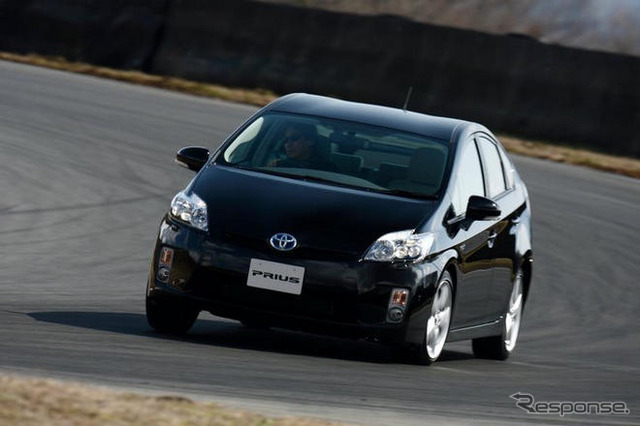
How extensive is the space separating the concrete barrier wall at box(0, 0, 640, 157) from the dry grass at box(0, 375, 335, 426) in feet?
54.2

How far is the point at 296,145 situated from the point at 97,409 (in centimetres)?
381

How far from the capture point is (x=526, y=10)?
30875 mm

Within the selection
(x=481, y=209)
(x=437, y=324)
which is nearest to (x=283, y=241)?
(x=437, y=324)

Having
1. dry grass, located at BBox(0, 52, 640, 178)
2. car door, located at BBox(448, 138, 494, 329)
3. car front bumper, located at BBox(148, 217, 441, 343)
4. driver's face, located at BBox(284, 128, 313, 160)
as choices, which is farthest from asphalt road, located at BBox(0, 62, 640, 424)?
driver's face, located at BBox(284, 128, 313, 160)

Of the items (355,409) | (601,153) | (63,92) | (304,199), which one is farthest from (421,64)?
(355,409)

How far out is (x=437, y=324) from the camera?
28.0ft

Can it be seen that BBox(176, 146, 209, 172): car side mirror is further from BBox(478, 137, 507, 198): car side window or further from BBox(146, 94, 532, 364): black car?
BBox(478, 137, 507, 198): car side window

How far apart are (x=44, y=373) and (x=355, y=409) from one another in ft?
4.31

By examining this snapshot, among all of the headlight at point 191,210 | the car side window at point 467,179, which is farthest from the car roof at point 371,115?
the headlight at point 191,210

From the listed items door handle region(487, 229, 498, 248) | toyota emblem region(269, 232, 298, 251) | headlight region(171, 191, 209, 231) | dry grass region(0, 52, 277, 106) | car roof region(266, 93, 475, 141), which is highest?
car roof region(266, 93, 475, 141)

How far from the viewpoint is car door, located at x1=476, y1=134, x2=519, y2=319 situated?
31.4ft

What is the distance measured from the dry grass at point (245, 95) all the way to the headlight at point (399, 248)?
13196 millimetres

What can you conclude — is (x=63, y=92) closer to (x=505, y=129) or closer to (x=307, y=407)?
(x=505, y=129)

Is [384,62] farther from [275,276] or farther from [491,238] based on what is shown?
[275,276]
